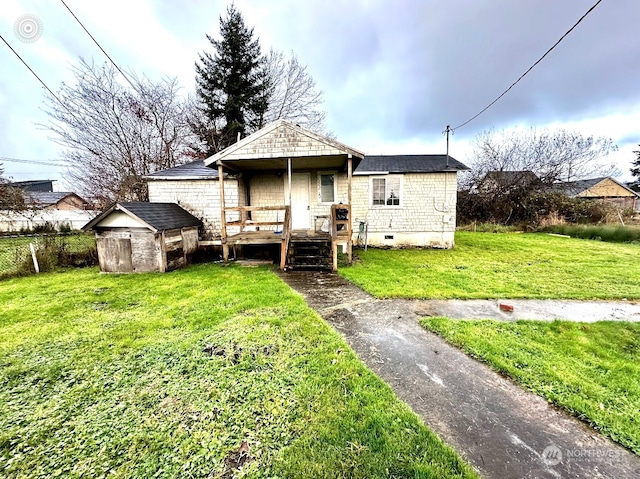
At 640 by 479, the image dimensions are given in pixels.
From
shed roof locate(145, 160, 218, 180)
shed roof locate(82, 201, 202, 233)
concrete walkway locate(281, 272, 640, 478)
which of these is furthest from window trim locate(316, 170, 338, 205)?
concrete walkway locate(281, 272, 640, 478)

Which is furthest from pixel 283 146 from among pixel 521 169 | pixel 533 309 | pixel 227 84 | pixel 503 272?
pixel 521 169

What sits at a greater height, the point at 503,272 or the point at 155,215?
the point at 155,215

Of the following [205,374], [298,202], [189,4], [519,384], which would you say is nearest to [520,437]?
[519,384]

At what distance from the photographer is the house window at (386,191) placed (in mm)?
10609

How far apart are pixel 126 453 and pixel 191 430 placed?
16.7 inches

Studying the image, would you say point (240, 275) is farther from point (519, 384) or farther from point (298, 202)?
point (519, 384)

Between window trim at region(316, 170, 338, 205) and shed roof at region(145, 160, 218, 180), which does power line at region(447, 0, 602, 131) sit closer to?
window trim at region(316, 170, 338, 205)

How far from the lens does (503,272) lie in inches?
275

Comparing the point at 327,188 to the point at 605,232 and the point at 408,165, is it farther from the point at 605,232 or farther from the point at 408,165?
the point at 605,232

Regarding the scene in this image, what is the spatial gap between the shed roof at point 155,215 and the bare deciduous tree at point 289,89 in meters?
12.4

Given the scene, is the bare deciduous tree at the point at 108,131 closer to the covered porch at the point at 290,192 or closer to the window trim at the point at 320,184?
the covered porch at the point at 290,192

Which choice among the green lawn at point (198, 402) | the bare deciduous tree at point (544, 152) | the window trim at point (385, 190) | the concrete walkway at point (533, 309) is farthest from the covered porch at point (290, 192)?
the bare deciduous tree at point (544, 152)

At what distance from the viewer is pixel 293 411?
7.48 feet

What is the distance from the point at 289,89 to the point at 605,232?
19.2 metres
